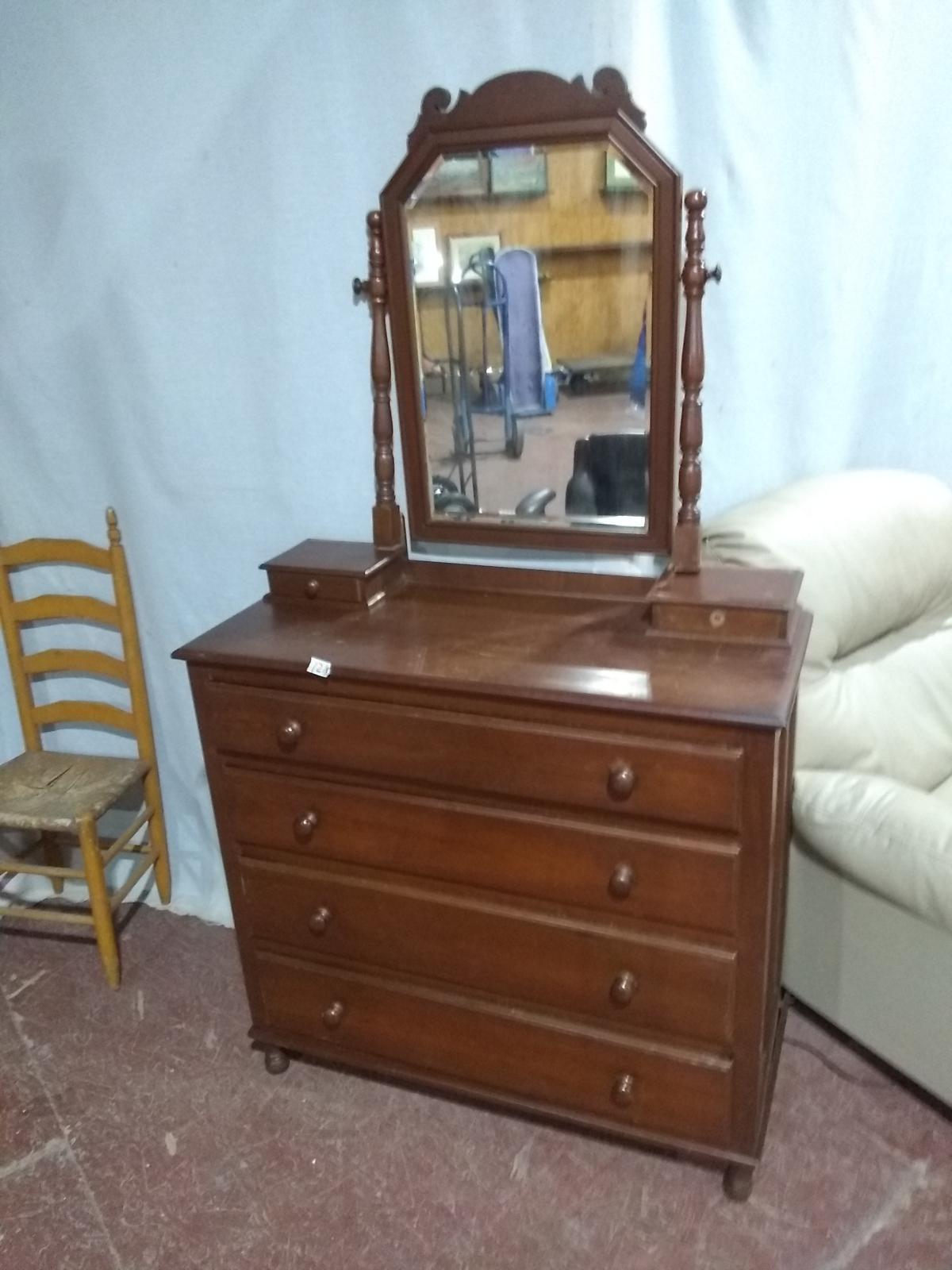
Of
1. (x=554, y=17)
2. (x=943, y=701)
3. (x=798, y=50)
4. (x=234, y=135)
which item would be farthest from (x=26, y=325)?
(x=943, y=701)

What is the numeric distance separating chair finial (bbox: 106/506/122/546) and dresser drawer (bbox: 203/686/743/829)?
639 mm

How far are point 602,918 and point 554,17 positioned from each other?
4.53 feet

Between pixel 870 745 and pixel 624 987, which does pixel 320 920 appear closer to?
pixel 624 987

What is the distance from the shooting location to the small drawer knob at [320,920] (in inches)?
64.7

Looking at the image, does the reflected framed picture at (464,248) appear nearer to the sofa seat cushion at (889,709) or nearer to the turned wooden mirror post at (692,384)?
the turned wooden mirror post at (692,384)

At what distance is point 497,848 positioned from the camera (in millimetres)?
1479

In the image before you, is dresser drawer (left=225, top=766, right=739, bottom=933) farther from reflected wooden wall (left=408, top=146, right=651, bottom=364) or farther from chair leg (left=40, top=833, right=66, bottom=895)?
chair leg (left=40, top=833, right=66, bottom=895)

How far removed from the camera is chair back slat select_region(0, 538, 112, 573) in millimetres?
2098

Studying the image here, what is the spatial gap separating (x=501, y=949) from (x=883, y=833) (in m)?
0.60

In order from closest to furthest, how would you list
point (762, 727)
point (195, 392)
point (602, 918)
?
1. point (762, 727)
2. point (602, 918)
3. point (195, 392)

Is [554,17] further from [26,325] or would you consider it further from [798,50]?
[26,325]

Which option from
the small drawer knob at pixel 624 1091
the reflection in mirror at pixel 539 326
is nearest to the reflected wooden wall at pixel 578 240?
the reflection in mirror at pixel 539 326

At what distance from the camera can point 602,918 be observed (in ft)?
4.78

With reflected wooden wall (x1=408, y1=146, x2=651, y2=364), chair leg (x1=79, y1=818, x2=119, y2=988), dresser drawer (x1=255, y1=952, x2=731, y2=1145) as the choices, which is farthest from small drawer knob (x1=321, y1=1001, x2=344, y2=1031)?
reflected wooden wall (x1=408, y1=146, x2=651, y2=364)
